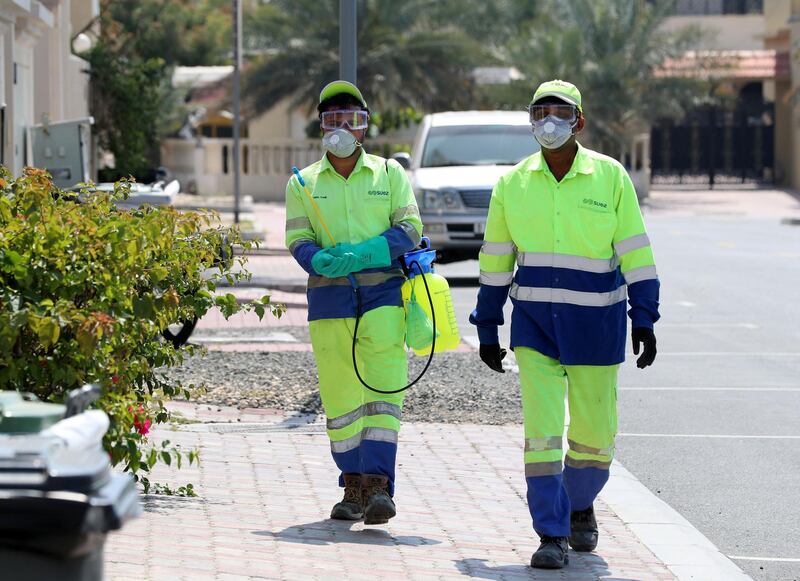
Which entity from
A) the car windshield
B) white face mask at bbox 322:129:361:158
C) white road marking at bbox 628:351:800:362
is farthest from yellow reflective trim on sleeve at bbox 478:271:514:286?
the car windshield

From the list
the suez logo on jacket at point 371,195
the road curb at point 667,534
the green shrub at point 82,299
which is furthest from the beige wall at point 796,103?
the green shrub at point 82,299

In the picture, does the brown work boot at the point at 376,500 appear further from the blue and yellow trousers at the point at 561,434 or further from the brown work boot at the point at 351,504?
the blue and yellow trousers at the point at 561,434

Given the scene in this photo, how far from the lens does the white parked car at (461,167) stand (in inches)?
811

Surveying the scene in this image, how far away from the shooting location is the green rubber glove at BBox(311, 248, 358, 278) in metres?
6.91

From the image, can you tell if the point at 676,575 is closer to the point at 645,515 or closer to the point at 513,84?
the point at 645,515

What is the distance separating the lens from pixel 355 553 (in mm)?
6234

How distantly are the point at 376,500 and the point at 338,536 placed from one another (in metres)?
0.24

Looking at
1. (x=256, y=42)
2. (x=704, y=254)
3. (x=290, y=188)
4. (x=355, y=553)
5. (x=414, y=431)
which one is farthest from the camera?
(x=256, y=42)

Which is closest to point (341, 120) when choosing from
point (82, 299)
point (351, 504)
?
point (82, 299)

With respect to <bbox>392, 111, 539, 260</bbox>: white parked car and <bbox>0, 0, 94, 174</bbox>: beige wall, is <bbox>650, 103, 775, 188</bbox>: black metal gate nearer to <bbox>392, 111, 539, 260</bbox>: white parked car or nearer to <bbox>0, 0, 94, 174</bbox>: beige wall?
<bbox>0, 0, 94, 174</bbox>: beige wall

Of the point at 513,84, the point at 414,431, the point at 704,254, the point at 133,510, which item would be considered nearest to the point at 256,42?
the point at 513,84

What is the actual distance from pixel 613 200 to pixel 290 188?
1.51 meters

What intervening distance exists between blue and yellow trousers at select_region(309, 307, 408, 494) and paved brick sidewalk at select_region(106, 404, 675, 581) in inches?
12.4

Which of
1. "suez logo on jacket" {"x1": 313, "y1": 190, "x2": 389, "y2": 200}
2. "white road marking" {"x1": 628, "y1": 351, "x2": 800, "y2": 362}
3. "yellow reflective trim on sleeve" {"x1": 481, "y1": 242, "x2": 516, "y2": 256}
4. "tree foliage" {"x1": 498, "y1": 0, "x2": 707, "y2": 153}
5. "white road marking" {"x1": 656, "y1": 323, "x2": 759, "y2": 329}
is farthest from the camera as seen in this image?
"tree foliage" {"x1": 498, "y1": 0, "x2": 707, "y2": 153}
